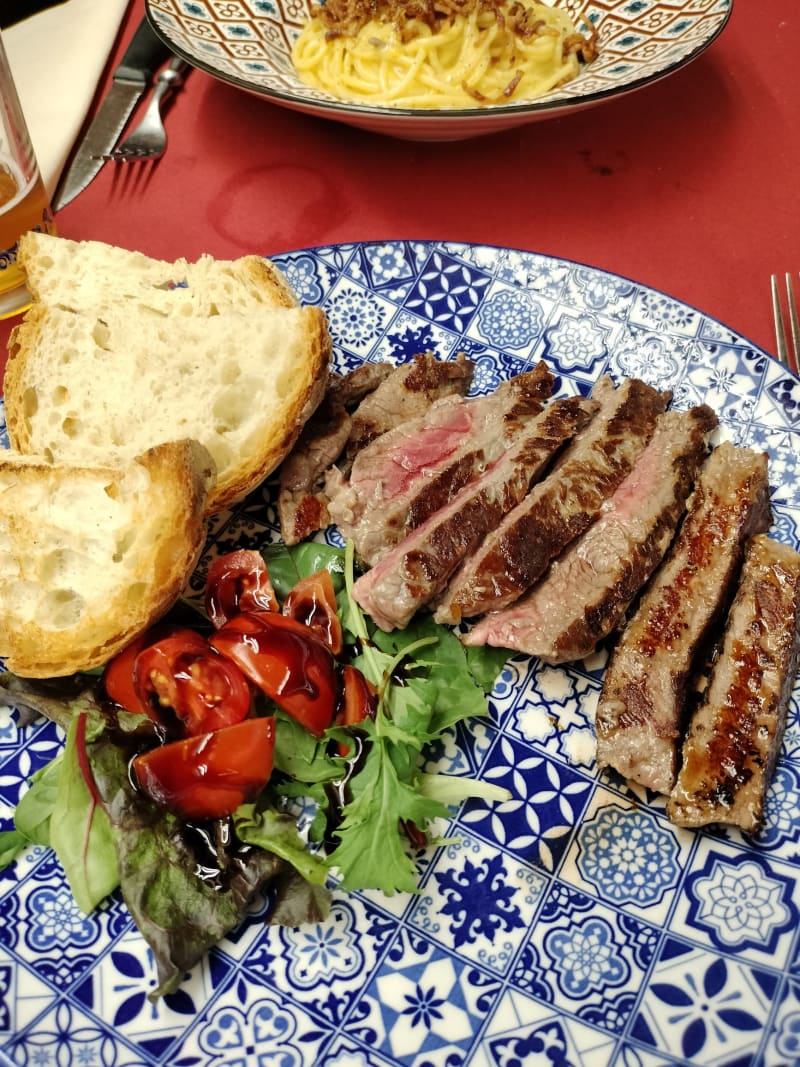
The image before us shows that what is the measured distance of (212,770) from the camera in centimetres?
272

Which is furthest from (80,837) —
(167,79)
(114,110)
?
(167,79)

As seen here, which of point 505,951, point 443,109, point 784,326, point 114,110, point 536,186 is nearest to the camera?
point 505,951

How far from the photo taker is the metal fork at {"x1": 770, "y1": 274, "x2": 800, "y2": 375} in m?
3.99

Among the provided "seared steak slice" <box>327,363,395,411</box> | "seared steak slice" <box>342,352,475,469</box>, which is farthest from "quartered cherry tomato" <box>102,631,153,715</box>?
"seared steak slice" <box>327,363,395,411</box>

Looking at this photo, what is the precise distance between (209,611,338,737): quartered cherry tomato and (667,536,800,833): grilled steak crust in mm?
1180

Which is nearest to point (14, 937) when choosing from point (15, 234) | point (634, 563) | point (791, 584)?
point (634, 563)

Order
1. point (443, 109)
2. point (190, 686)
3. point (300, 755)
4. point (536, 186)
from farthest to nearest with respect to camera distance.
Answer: point (536, 186) → point (443, 109) → point (300, 755) → point (190, 686)

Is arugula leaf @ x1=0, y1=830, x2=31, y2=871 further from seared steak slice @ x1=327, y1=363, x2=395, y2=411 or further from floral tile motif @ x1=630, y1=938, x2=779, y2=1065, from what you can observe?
seared steak slice @ x1=327, y1=363, x2=395, y2=411

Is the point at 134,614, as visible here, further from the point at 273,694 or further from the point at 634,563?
the point at 634,563

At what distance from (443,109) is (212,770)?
3103mm

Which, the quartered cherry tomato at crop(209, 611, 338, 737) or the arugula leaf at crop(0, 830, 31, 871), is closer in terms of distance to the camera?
the arugula leaf at crop(0, 830, 31, 871)

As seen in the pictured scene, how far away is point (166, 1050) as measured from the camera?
2.44 metres

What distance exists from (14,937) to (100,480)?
1501 millimetres

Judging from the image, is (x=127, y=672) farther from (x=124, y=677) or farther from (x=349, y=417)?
(x=349, y=417)
